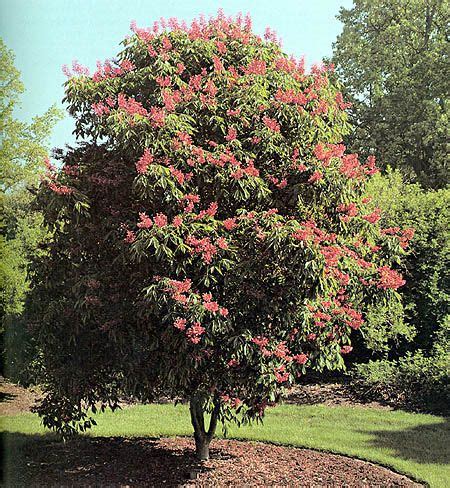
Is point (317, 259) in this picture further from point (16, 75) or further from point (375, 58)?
point (375, 58)

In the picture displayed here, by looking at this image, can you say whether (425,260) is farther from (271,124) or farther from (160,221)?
(160,221)

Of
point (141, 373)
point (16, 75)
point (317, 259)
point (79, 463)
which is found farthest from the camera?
point (16, 75)

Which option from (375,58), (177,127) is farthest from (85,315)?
(375,58)

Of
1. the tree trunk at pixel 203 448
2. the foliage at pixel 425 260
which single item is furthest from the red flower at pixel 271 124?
the foliage at pixel 425 260

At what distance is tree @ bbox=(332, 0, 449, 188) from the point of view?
72.1 ft

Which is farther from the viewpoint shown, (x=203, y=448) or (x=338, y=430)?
(x=338, y=430)

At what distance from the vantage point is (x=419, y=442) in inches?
367

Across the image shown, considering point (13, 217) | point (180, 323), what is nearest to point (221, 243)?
point (180, 323)

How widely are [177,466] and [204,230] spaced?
321 centimetres

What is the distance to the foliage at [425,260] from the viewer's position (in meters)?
12.9

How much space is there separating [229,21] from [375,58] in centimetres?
1611

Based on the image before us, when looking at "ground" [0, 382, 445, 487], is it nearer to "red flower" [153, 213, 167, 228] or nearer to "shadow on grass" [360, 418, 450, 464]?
"shadow on grass" [360, 418, 450, 464]

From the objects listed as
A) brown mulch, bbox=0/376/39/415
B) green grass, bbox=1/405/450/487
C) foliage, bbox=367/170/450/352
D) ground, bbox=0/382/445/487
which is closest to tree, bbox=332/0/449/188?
foliage, bbox=367/170/450/352

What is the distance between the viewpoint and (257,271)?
6.31m
